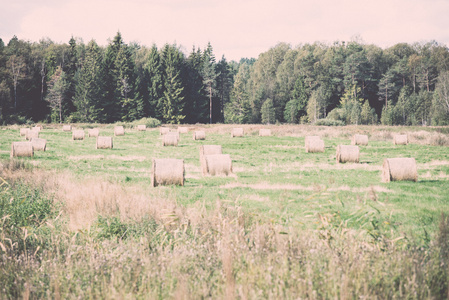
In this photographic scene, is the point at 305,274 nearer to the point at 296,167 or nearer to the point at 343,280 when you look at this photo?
the point at 343,280

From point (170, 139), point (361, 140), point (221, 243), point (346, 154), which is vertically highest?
point (170, 139)

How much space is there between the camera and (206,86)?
95062 mm

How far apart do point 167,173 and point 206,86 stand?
272 feet

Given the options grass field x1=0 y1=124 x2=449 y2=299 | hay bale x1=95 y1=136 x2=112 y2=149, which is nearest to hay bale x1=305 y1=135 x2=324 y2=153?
grass field x1=0 y1=124 x2=449 y2=299

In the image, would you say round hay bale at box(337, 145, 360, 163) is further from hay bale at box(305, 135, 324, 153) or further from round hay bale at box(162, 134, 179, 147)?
round hay bale at box(162, 134, 179, 147)

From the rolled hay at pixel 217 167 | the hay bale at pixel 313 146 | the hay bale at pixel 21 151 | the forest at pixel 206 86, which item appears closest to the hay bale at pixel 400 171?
the rolled hay at pixel 217 167

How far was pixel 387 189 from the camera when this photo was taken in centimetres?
1298

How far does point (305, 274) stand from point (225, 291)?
109 cm

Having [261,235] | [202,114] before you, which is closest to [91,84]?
[202,114]

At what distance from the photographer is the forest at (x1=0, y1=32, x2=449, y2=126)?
76.8 m

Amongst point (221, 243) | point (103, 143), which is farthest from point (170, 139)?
point (221, 243)

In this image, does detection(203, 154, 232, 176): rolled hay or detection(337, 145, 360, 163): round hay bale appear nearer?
detection(203, 154, 232, 176): rolled hay

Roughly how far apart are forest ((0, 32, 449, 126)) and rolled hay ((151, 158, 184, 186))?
178 ft

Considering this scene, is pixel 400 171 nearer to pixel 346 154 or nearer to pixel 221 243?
pixel 346 154
